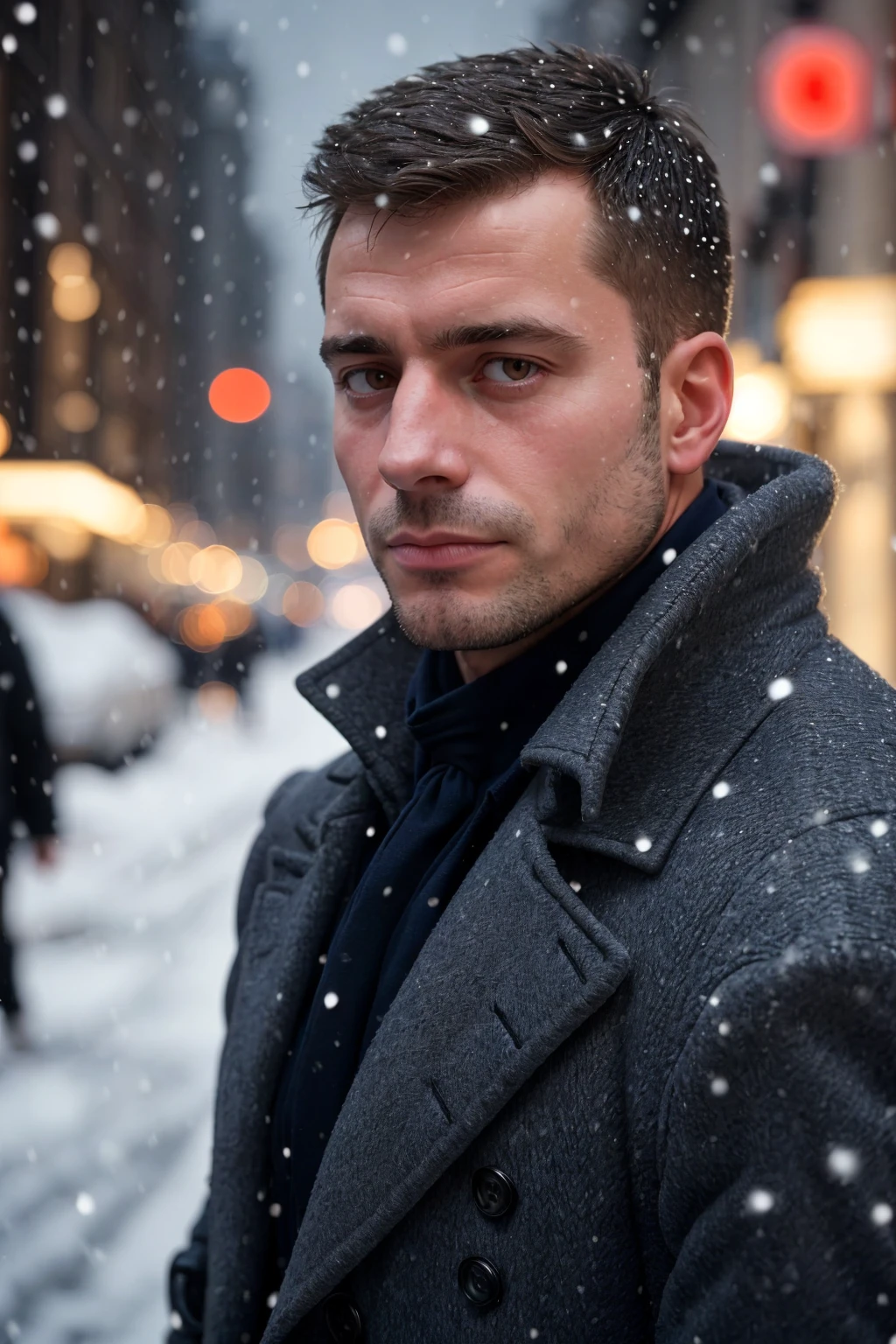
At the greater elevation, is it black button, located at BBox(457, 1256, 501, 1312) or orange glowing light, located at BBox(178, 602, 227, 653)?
black button, located at BBox(457, 1256, 501, 1312)

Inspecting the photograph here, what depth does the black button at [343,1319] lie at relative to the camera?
5.53 feet

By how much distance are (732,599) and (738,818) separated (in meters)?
0.38

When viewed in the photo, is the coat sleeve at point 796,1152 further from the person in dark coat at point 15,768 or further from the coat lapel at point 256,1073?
the person in dark coat at point 15,768

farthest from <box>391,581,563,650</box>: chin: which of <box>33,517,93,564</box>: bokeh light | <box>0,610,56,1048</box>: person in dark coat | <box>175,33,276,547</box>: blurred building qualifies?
<box>175,33,276,547</box>: blurred building

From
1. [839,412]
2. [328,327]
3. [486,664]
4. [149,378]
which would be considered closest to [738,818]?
[486,664]

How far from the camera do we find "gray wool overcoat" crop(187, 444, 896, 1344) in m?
1.24

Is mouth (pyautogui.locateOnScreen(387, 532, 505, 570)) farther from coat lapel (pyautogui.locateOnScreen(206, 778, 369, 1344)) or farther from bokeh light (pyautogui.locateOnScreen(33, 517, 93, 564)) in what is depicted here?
bokeh light (pyautogui.locateOnScreen(33, 517, 93, 564))

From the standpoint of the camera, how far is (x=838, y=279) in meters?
8.70

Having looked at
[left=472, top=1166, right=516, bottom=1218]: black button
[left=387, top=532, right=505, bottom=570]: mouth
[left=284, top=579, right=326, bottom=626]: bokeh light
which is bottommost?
[left=284, top=579, right=326, bottom=626]: bokeh light

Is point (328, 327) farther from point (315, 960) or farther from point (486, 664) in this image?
point (315, 960)

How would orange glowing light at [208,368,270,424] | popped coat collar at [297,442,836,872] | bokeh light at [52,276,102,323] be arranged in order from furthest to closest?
bokeh light at [52,276,102,323], orange glowing light at [208,368,270,424], popped coat collar at [297,442,836,872]

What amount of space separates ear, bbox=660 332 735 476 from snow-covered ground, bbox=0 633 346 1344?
329 cm

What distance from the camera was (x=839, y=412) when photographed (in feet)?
28.7

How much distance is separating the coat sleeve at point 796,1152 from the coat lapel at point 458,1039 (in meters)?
0.25
